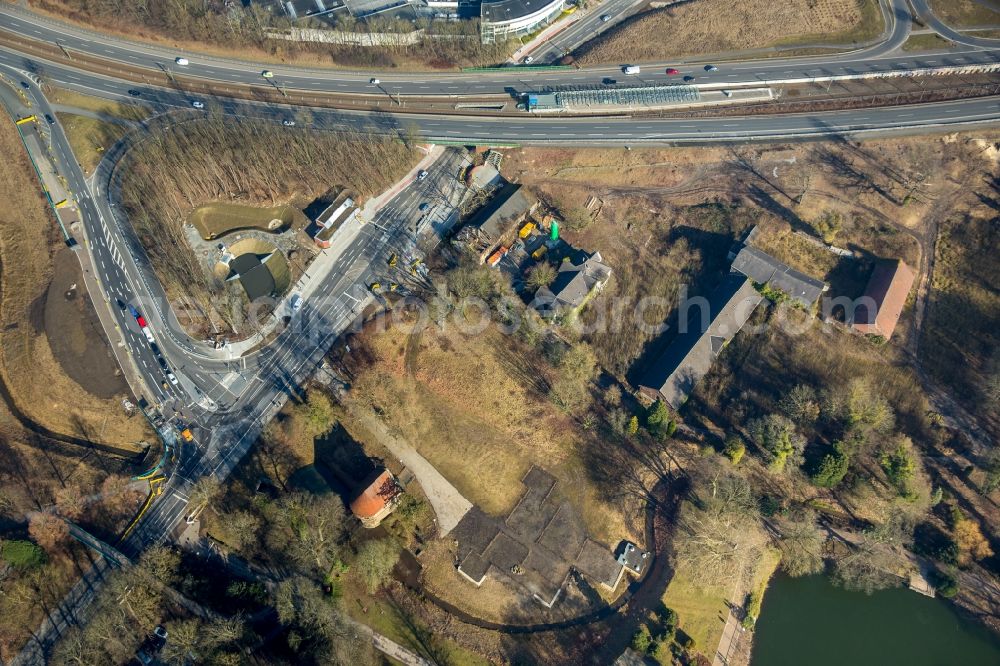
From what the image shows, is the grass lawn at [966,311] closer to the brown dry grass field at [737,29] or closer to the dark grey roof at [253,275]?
the brown dry grass field at [737,29]

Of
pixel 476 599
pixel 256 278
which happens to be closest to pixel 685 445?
pixel 476 599

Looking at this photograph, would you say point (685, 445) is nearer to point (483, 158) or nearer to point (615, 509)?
point (615, 509)

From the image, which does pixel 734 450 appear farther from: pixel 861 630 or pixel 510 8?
pixel 510 8

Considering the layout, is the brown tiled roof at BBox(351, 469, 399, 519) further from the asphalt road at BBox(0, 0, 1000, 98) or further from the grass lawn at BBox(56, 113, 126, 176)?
the grass lawn at BBox(56, 113, 126, 176)

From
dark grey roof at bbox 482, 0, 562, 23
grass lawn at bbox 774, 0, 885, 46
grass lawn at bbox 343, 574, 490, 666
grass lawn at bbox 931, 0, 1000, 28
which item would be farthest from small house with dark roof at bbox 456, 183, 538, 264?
grass lawn at bbox 931, 0, 1000, 28

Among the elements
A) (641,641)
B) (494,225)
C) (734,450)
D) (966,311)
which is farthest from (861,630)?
(494,225)
